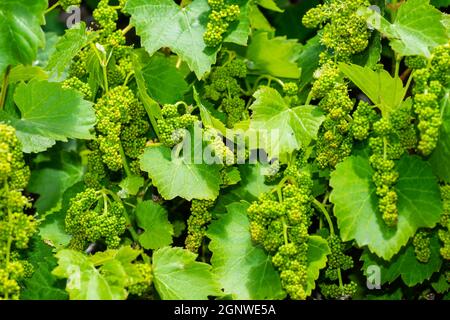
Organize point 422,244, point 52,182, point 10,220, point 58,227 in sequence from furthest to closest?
1. point 52,182
2. point 58,227
3. point 422,244
4. point 10,220

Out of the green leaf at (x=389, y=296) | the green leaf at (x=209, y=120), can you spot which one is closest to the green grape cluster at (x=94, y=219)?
the green leaf at (x=209, y=120)

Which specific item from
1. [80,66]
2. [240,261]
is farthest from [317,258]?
[80,66]

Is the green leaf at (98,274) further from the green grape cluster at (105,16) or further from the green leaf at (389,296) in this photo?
the green leaf at (389,296)

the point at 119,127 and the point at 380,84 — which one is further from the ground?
the point at 380,84

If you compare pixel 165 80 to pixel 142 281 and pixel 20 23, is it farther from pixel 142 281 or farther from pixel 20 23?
pixel 142 281

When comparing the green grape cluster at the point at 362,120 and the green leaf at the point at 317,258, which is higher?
the green grape cluster at the point at 362,120

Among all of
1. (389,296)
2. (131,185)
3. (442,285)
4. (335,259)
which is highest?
(131,185)
